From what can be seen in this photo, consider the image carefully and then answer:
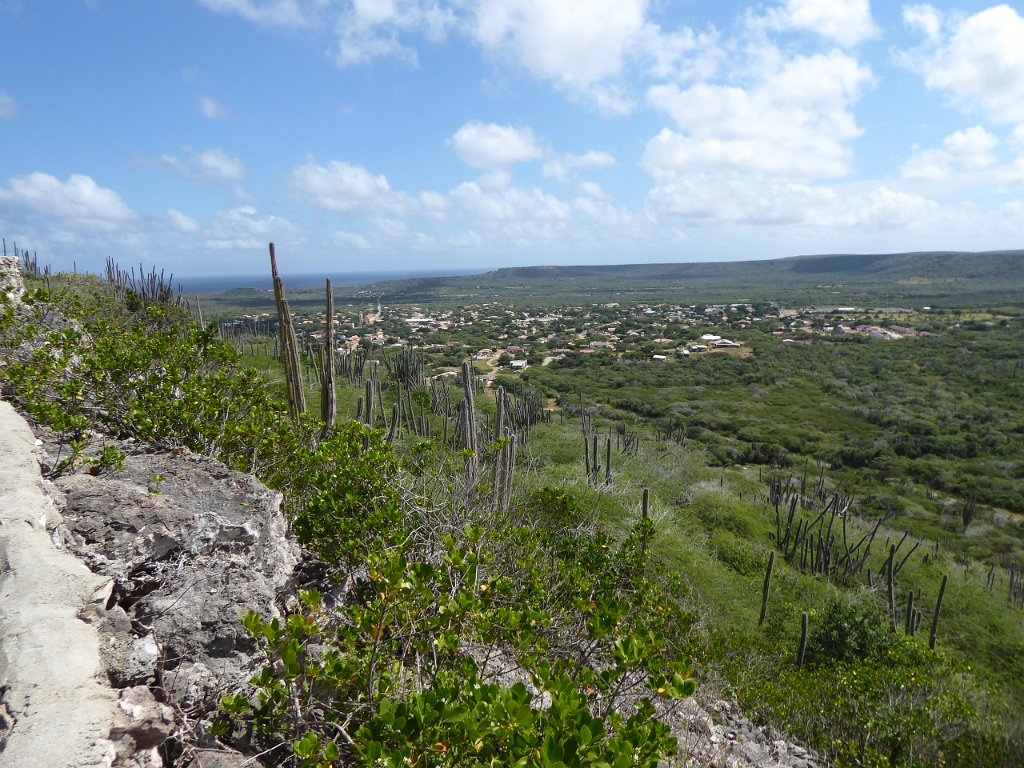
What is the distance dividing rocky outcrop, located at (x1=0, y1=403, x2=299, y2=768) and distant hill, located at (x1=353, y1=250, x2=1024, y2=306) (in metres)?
113

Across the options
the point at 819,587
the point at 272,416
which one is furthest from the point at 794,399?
the point at 272,416

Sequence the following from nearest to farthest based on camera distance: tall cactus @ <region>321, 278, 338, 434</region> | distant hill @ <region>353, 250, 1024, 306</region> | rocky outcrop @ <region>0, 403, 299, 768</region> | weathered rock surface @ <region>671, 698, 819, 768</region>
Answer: rocky outcrop @ <region>0, 403, 299, 768</region>, weathered rock surface @ <region>671, 698, 819, 768</region>, tall cactus @ <region>321, 278, 338, 434</region>, distant hill @ <region>353, 250, 1024, 306</region>

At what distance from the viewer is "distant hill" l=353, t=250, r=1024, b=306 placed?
351ft

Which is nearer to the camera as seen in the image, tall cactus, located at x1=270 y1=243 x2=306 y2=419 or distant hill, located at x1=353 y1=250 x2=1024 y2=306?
tall cactus, located at x1=270 y1=243 x2=306 y2=419

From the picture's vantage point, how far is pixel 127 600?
3.03 m

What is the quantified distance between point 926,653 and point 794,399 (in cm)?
3683

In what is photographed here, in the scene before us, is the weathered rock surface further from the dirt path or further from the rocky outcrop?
the dirt path

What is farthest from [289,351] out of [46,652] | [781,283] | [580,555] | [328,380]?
[781,283]

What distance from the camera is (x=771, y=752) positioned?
6.05 metres

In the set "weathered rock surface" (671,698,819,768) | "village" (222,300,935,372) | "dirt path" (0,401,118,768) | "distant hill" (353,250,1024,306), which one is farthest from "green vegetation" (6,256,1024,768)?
"distant hill" (353,250,1024,306)

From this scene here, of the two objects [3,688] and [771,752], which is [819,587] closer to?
[771,752]

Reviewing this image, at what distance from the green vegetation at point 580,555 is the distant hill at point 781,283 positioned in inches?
3183

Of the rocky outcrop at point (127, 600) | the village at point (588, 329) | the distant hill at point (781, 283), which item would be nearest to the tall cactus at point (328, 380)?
the rocky outcrop at point (127, 600)

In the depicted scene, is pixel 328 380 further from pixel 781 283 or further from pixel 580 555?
pixel 781 283
